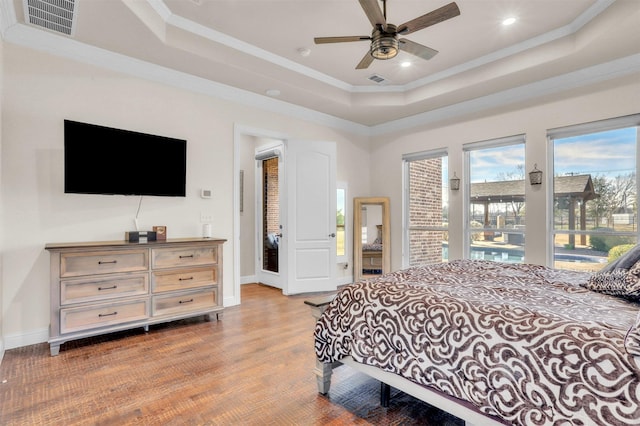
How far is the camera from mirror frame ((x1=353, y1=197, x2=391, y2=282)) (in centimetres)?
571

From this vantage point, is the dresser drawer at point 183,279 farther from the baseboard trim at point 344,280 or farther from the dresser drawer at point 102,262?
the baseboard trim at point 344,280

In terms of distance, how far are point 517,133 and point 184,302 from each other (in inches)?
178

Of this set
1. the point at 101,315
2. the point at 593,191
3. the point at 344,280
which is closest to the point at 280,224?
the point at 344,280

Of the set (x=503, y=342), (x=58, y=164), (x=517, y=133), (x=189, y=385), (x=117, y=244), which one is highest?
(x=517, y=133)

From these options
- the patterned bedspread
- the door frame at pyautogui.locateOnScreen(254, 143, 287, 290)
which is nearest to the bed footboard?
the patterned bedspread

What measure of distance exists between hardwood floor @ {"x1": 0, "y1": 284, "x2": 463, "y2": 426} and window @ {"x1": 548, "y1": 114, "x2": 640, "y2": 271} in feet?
10.2

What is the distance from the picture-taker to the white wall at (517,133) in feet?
12.0

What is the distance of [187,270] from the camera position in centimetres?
356

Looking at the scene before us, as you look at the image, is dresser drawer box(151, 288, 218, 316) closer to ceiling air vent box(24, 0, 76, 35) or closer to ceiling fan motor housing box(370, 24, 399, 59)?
ceiling air vent box(24, 0, 76, 35)

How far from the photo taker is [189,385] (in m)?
2.34

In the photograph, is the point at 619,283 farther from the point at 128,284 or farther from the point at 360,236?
the point at 360,236

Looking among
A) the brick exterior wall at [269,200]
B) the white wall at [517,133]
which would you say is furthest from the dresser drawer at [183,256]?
the white wall at [517,133]

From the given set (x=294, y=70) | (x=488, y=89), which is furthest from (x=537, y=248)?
(x=294, y=70)

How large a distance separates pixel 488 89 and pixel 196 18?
3.54 meters
